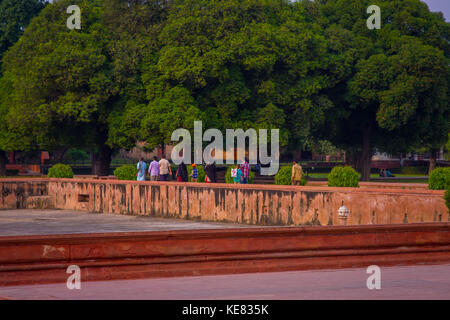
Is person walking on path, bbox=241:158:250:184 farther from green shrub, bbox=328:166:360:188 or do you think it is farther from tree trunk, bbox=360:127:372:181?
tree trunk, bbox=360:127:372:181

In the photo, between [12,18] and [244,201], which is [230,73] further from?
[12,18]

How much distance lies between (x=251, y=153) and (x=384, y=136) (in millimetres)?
12811

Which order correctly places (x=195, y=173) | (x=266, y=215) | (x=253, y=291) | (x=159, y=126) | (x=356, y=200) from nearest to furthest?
(x=253, y=291)
(x=356, y=200)
(x=266, y=215)
(x=195, y=173)
(x=159, y=126)

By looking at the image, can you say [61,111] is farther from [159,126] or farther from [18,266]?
[18,266]

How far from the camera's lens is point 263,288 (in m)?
9.08

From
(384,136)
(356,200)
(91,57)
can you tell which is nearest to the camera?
(356,200)

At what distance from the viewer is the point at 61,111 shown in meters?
41.9

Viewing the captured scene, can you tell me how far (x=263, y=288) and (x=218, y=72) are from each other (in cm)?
3119

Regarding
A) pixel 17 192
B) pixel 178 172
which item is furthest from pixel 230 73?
pixel 17 192

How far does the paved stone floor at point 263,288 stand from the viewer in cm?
850

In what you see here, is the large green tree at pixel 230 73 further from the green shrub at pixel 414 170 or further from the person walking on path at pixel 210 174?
the green shrub at pixel 414 170

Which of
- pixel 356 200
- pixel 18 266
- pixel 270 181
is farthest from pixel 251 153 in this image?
pixel 18 266

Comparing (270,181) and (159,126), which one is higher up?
(159,126)

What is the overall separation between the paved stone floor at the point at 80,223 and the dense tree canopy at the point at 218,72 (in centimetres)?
1183
